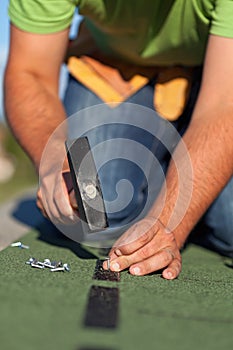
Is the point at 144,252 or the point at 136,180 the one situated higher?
the point at 144,252

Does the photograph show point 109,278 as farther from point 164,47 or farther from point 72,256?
point 164,47

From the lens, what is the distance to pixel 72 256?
1.91 metres

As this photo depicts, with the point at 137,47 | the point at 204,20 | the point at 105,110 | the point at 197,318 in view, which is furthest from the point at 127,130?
the point at 197,318

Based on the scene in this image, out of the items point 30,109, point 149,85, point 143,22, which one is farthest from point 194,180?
point 149,85

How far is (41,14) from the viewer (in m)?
2.20

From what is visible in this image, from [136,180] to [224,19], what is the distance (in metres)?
0.91

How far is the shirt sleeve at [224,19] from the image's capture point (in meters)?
1.90

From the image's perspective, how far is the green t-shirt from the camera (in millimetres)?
2184

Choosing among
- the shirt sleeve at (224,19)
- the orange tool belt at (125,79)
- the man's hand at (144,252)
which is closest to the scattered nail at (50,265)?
the man's hand at (144,252)

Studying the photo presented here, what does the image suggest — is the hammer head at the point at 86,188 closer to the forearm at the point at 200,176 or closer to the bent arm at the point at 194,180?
the bent arm at the point at 194,180

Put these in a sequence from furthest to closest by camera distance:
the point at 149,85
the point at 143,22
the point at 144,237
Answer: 1. the point at 149,85
2. the point at 143,22
3. the point at 144,237

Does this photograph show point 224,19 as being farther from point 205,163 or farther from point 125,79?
point 125,79

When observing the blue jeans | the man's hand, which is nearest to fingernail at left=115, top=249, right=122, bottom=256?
the man's hand

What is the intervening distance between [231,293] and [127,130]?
132 centimetres
